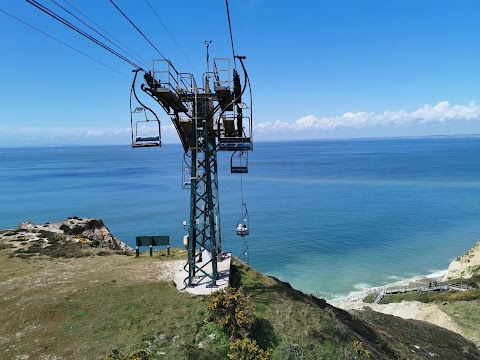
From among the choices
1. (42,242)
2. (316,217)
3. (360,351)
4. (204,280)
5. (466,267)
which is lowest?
(466,267)

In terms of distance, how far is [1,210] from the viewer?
78.9 metres

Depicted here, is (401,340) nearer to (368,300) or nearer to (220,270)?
(220,270)

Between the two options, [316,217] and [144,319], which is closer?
[144,319]

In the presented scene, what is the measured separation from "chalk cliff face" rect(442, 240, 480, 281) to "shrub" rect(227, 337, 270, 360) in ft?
131

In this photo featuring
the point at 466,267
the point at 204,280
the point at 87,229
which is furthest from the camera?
the point at 466,267

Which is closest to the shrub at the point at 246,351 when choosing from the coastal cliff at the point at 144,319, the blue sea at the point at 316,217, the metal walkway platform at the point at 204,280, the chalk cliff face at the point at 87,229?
the coastal cliff at the point at 144,319

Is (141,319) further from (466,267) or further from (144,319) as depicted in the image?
(466,267)

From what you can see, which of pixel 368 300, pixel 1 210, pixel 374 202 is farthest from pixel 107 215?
pixel 374 202

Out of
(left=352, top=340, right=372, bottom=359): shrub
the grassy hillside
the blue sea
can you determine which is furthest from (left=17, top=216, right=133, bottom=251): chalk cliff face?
(left=352, top=340, right=372, bottom=359): shrub

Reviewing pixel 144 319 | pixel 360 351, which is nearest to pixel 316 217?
pixel 360 351

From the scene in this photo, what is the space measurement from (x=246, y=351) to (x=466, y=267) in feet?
136

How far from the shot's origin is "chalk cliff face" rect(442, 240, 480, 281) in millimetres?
41784

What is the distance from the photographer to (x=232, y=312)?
1273 centimetres

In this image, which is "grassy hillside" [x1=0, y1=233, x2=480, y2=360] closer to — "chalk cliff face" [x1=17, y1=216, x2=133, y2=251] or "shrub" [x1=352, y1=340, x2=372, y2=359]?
"shrub" [x1=352, y1=340, x2=372, y2=359]
